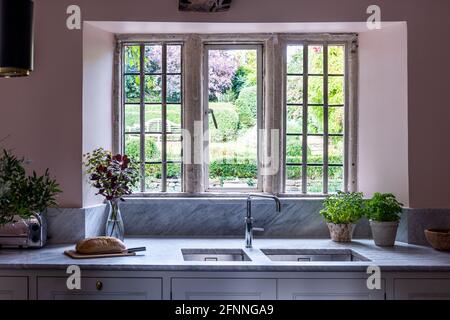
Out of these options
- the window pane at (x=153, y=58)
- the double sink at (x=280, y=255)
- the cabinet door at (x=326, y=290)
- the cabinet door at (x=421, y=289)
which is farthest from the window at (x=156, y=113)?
the cabinet door at (x=421, y=289)

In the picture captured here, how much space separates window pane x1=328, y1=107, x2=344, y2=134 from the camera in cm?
337

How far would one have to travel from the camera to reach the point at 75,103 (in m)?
2.93

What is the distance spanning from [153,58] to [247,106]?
72 cm

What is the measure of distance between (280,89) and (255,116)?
0.81 ft

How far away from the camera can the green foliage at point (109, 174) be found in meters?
2.88

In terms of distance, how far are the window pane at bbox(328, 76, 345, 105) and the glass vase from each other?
5.20 feet

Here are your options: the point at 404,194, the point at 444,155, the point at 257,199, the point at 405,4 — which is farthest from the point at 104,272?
the point at 405,4

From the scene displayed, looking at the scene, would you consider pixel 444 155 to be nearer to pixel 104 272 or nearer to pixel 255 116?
pixel 255 116

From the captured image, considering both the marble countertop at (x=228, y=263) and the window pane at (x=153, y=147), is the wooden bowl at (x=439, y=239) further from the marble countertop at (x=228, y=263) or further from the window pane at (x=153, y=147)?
the window pane at (x=153, y=147)

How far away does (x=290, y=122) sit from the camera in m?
3.35

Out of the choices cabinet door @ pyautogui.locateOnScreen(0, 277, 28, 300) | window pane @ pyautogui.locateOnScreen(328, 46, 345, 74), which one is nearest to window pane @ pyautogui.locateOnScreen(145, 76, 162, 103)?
window pane @ pyautogui.locateOnScreen(328, 46, 345, 74)

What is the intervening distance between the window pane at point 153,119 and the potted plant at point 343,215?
123 cm

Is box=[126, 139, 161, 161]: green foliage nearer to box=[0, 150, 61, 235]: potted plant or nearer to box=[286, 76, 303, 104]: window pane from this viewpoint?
box=[286, 76, 303, 104]: window pane
